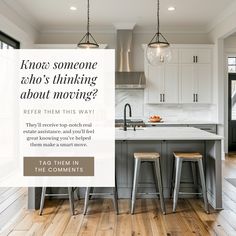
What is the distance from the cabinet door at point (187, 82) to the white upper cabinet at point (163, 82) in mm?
139

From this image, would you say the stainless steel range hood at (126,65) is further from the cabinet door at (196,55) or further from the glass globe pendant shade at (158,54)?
the glass globe pendant shade at (158,54)

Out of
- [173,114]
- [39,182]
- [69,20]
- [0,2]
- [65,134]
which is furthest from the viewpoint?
[173,114]

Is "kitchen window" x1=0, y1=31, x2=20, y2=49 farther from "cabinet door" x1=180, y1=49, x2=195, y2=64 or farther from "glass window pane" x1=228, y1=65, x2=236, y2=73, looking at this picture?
"glass window pane" x1=228, y1=65, x2=236, y2=73

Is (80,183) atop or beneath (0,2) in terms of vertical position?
beneath

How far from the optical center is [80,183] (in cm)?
339

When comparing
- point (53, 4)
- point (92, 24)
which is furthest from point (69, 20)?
point (53, 4)

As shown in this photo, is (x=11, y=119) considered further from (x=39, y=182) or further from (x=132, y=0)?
(x=132, y=0)

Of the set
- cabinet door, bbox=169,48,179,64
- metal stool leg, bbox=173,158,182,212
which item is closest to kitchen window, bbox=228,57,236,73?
cabinet door, bbox=169,48,179,64

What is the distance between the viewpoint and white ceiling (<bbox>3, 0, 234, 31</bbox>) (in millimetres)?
4816

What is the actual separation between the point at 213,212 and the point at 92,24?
4.68 meters

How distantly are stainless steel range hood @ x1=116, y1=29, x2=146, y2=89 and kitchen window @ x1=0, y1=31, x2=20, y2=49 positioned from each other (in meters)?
2.19

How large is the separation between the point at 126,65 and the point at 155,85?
0.81 metres

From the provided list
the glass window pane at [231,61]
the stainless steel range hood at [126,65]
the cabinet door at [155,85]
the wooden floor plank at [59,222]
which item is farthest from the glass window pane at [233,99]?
the wooden floor plank at [59,222]

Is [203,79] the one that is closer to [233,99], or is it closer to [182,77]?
[182,77]
